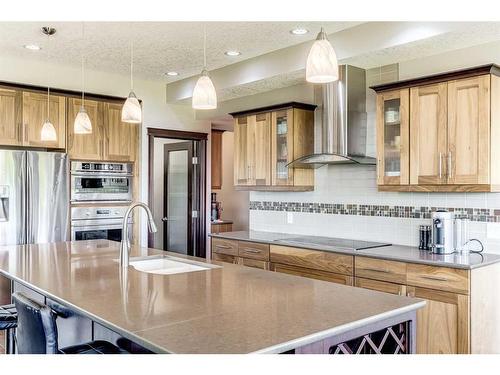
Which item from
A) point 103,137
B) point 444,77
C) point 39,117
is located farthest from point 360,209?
point 39,117

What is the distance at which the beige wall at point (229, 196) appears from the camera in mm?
8141

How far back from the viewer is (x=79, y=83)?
5.35m

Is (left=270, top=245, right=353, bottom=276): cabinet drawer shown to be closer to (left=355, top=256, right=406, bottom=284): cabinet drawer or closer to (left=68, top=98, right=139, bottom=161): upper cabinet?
(left=355, top=256, right=406, bottom=284): cabinet drawer

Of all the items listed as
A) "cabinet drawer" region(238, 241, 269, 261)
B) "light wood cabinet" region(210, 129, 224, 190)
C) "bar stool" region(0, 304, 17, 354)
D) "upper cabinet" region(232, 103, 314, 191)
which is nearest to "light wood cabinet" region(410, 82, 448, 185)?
"upper cabinet" region(232, 103, 314, 191)

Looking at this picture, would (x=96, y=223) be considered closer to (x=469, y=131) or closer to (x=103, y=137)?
(x=103, y=137)

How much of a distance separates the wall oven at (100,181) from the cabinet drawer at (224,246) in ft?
4.24

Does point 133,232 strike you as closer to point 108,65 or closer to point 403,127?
point 108,65

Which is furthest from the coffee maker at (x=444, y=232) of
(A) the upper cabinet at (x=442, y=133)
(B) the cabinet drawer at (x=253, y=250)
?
(B) the cabinet drawer at (x=253, y=250)

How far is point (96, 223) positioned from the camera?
5312 millimetres

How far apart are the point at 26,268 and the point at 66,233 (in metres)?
2.42

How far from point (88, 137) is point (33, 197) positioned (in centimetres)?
88

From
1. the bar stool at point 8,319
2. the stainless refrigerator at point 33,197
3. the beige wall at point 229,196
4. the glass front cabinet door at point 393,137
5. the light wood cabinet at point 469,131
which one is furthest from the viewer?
the beige wall at point 229,196

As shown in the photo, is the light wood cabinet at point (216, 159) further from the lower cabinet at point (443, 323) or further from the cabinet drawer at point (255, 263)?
the lower cabinet at point (443, 323)

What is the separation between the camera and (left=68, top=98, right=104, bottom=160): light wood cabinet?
511 cm
